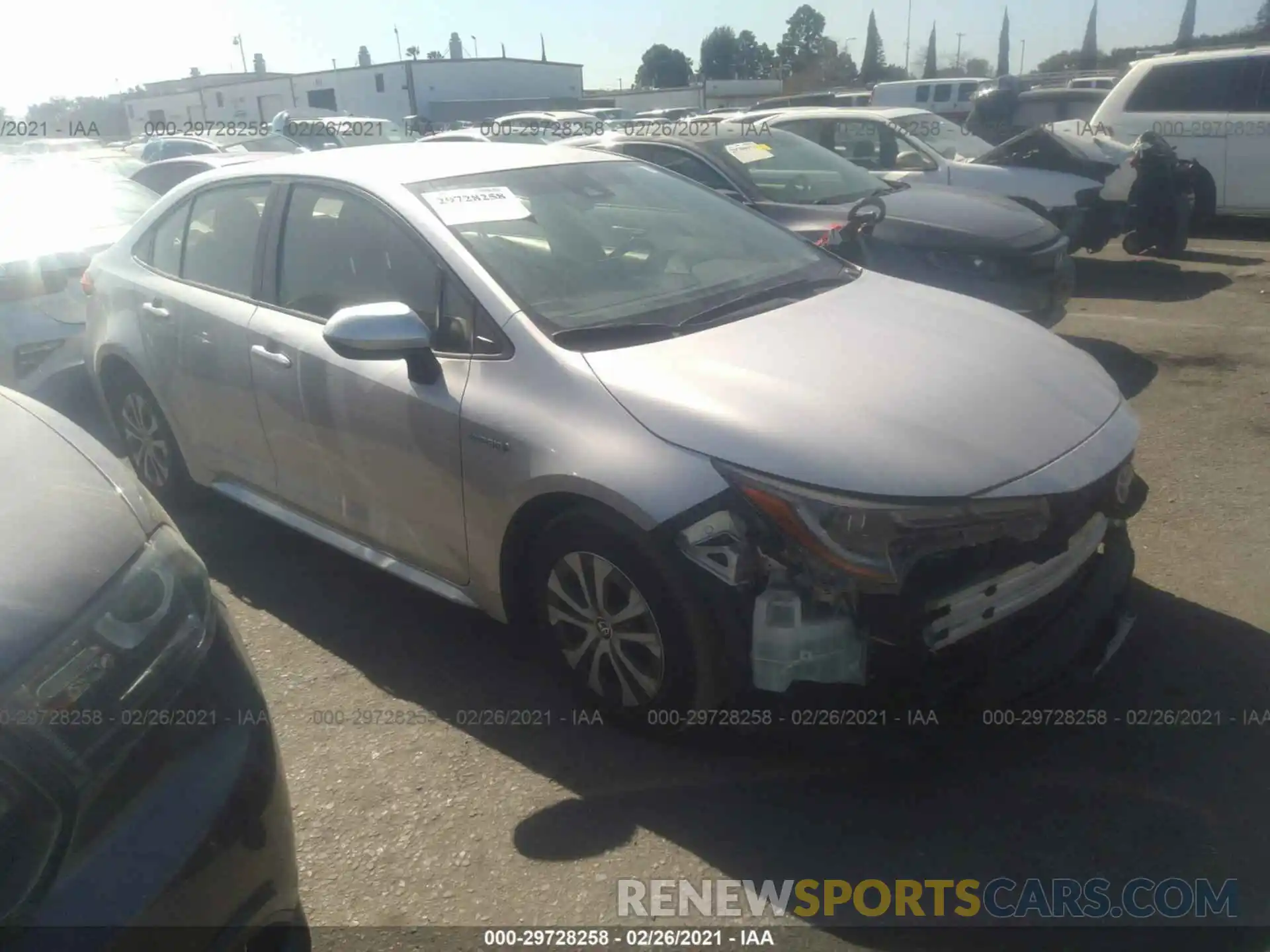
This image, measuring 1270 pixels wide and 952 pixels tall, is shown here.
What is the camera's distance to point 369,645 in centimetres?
361

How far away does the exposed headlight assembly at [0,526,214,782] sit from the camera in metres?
1.46

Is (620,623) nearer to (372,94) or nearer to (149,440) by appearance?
(149,440)

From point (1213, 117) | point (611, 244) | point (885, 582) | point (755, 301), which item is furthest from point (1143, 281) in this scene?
point (885, 582)

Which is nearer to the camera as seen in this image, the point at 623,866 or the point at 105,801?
the point at 105,801

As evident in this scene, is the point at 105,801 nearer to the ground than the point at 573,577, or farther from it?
farther from it

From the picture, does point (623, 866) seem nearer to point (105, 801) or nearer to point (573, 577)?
point (573, 577)

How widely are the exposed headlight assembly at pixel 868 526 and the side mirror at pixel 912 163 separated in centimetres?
701

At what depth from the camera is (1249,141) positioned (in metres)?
10.9

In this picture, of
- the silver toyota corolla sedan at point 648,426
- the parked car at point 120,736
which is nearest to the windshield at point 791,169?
the silver toyota corolla sedan at point 648,426

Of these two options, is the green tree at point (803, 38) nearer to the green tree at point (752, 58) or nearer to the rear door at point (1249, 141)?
the green tree at point (752, 58)

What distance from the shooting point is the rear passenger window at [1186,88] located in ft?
36.4

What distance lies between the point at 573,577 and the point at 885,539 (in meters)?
0.89


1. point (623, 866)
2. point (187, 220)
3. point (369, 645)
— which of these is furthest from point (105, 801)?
point (187, 220)

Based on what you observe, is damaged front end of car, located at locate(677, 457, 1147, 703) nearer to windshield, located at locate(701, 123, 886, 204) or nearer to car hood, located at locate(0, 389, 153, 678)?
car hood, located at locate(0, 389, 153, 678)
